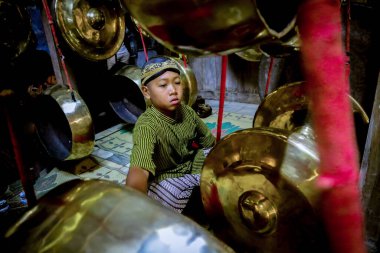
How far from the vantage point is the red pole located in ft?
1.69

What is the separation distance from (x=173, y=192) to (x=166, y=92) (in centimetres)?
75

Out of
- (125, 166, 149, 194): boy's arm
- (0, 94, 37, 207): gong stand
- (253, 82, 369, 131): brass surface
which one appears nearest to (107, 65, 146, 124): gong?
(125, 166, 149, 194): boy's arm

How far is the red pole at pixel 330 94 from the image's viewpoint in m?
0.52

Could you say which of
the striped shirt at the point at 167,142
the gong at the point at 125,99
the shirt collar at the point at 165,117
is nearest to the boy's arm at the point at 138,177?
the striped shirt at the point at 167,142

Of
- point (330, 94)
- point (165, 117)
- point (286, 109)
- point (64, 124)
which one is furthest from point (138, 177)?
point (64, 124)

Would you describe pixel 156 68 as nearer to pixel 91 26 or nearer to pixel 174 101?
pixel 174 101

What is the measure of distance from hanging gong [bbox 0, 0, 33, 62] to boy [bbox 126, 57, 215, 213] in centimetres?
180

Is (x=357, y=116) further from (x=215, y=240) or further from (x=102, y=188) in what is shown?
(x=102, y=188)

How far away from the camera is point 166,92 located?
1.95 metres

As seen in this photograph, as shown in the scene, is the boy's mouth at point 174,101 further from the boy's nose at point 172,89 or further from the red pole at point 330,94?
the red pole at point 330,94

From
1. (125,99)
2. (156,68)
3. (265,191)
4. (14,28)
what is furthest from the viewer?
(125,99)

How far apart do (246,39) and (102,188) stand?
1.46ft

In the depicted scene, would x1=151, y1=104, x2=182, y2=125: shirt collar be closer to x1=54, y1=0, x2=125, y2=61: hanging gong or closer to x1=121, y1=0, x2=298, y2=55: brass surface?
x1=121, y1=0, x2=298, y2=55: brass surface

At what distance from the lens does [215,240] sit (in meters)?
0.50
